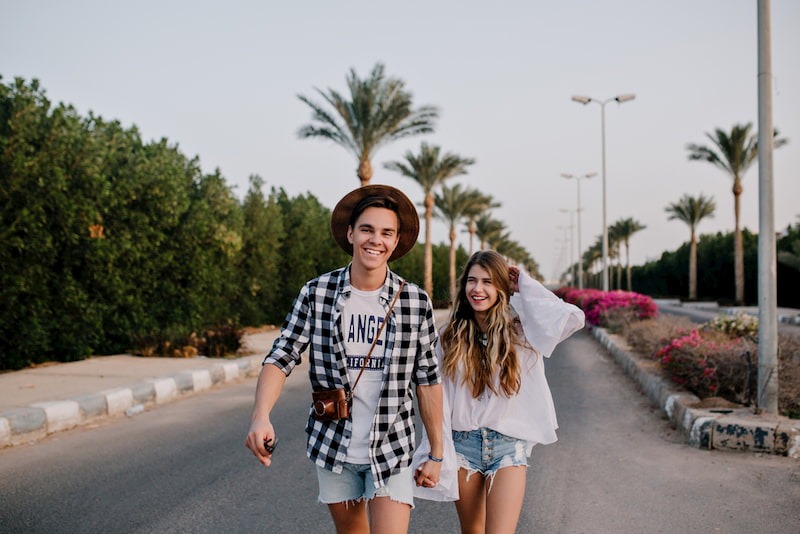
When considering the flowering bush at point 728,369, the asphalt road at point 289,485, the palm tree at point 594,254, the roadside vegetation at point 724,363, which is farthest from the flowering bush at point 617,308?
the palm tree at point 594,254

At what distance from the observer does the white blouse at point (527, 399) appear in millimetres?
2752

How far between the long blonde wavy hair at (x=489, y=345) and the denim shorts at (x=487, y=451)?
0.18 metres

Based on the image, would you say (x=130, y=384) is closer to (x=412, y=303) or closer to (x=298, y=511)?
(x=298, y=511)

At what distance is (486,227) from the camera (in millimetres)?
53000

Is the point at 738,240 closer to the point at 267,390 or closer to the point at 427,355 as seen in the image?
the point at 427,355

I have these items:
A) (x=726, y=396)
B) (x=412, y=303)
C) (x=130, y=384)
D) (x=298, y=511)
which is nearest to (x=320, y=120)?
(x=130, y=384)

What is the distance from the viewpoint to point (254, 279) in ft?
65.8

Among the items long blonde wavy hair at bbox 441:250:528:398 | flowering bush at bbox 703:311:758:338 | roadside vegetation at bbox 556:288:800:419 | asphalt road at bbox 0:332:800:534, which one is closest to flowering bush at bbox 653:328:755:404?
roadside vegetation at bbox 556:288:800:419

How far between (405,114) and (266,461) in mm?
21138

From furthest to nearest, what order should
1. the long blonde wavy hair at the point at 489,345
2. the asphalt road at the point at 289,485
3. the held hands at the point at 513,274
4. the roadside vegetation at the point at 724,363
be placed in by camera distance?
the roadside vegetation at the point at 724,363
the asphalt road at the point at 289,485
the held hands at the point at 513,274
the long blonde wavy hair at the point at 489,345

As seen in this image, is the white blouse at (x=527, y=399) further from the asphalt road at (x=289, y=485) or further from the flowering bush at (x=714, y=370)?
the flowering bush at (x=714, y=370)

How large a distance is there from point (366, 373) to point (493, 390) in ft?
2.60

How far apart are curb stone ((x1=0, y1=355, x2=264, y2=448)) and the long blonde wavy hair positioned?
4966 millimetres

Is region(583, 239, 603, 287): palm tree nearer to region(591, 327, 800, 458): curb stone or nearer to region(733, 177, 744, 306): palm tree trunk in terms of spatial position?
region(733, 177, 744, 306): palm tree trunk
